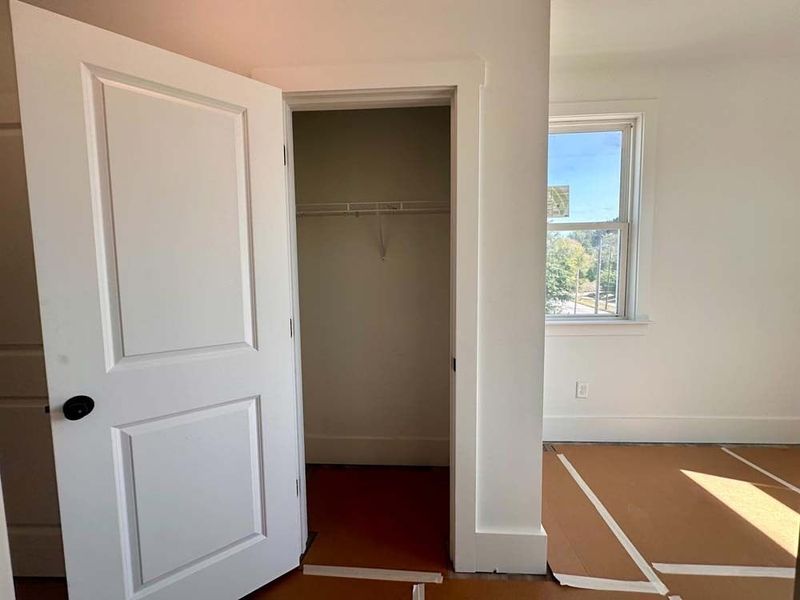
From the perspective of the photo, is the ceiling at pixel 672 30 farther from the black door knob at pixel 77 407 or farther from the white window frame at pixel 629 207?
the black door knob at pixel 77 407

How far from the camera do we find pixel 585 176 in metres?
2.60

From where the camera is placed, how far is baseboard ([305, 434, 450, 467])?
2.41 metres

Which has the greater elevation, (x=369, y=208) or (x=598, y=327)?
(x=369, y=208)

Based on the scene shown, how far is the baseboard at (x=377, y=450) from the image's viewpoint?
7.91 feet

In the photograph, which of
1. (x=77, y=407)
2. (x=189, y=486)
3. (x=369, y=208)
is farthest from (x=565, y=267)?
(x=77, y=407)

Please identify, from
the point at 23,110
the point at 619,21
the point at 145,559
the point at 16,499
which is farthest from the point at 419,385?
the point at 619,21

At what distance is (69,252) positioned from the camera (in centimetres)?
105

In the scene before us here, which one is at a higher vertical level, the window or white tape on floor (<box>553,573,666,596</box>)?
the window

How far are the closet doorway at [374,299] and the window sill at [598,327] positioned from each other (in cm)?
87

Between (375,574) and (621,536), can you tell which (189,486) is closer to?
(375,574)

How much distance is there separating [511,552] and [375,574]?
61 cm

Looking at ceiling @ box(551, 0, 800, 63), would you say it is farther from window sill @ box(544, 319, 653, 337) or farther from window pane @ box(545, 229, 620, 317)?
window sill @ box(544, 319, 653, 337)

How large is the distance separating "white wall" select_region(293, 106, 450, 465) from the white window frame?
3.12 ft

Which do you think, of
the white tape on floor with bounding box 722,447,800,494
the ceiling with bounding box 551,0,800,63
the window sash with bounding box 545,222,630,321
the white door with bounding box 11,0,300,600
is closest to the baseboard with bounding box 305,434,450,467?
the white door with bounding box 11,0,300,600
